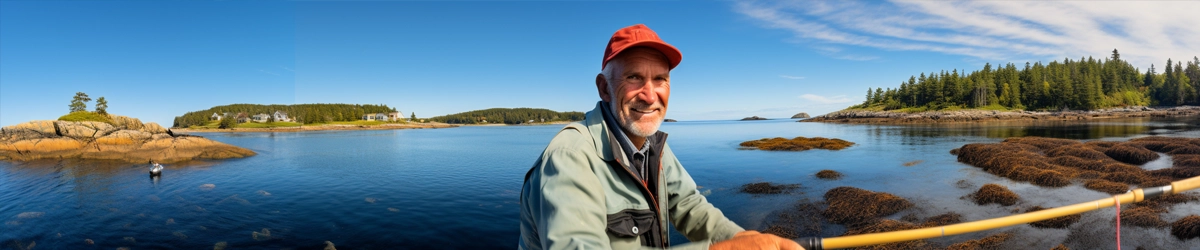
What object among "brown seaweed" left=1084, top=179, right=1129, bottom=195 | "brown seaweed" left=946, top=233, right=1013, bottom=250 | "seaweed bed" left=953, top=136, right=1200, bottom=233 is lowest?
"brown seaweed" left=946, top=233, right=1013, bottom=250

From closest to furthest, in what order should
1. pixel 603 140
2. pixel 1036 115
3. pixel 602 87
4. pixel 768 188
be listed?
pixel 603 140, pixel 602 87, pixel 768 188, pixel 1036 115

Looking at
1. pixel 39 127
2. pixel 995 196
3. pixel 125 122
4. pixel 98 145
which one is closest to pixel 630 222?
pixel 995 196

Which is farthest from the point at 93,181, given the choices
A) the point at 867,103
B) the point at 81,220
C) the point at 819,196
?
the point at 867,103

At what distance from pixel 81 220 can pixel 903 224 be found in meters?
25.0

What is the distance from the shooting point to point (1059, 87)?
3991 inches

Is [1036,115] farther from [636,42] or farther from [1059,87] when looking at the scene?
[636,42]

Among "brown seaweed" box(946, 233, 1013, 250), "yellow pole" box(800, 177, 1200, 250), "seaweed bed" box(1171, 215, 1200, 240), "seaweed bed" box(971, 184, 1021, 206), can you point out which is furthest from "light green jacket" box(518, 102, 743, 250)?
"seaweed bed" box(971, 184, 1021, 206)

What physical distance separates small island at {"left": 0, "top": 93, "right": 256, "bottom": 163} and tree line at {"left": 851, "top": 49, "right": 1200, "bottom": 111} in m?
141

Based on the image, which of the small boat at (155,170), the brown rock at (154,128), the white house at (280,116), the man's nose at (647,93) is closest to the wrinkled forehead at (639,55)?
the man's nose at (647,93)

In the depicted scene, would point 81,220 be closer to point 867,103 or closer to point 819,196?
point 819,196

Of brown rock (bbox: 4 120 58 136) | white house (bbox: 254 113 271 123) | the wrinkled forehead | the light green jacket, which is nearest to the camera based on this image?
the light green jacket

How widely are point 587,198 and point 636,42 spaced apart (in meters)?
0.74

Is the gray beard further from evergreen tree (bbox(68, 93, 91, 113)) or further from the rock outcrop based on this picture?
evergreen tree (bbox(68, 93, 91, 113))

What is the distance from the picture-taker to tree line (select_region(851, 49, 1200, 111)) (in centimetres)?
10238
